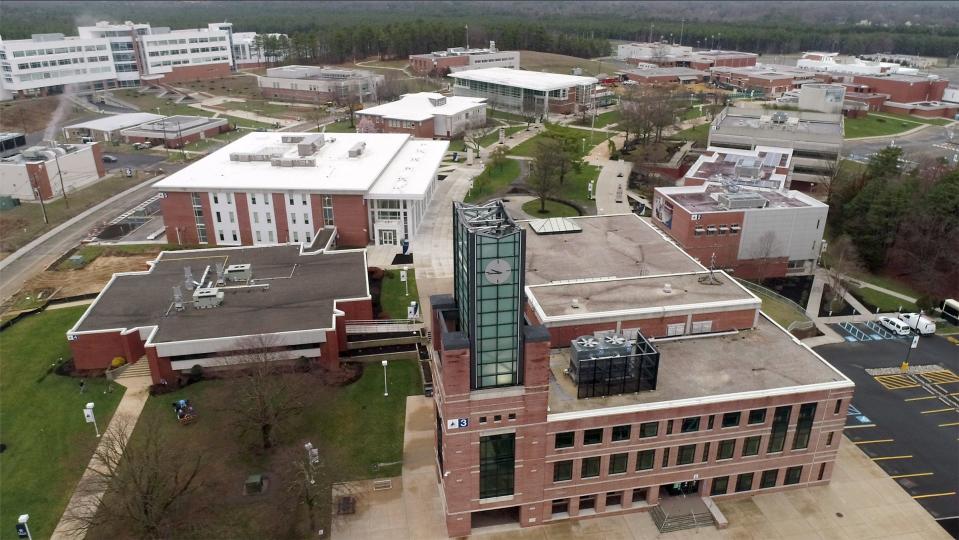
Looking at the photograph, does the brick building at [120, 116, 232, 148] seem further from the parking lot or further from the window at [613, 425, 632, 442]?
the parking lot

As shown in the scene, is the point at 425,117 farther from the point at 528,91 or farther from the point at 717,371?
the point at 717,371

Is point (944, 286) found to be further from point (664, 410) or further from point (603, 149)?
point (603, 149)

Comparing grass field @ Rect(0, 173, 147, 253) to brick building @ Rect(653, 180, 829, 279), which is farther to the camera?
grass field @ Rect(0, 173, 147, 253)

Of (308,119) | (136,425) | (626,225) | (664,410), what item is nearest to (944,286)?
(626,225)

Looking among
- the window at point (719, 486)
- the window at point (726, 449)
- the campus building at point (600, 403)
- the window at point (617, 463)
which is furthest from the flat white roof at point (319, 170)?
the window at point (719, 486)

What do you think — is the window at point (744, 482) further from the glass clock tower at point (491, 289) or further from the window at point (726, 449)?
the glass clock tower at point (491, 289)

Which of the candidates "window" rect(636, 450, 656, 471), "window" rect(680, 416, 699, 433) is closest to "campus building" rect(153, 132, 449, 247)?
"window" rect(636, 450, 656, 471)
